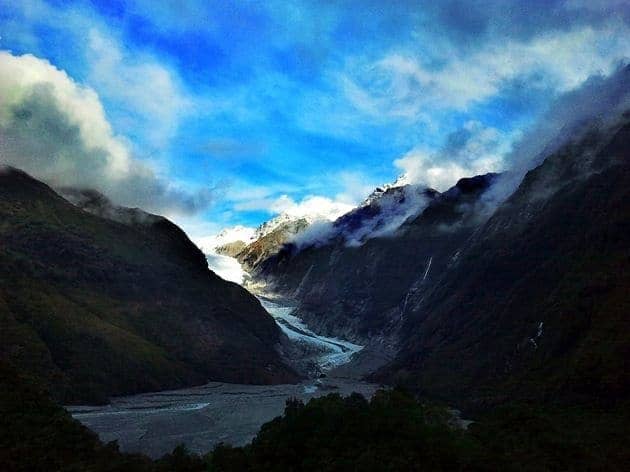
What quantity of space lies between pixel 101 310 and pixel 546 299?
103 metres

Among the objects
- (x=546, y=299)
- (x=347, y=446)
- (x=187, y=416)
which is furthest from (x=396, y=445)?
(x=546, y=299)

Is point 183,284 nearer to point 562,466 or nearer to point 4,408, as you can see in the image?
point 4,408

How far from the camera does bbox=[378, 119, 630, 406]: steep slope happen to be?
93312 millimetres

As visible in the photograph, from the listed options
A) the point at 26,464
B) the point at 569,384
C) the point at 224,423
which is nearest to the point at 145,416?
the point at 224,423

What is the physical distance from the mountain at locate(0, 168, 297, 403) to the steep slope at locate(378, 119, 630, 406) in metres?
52.3

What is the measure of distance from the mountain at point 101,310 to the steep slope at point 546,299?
5231 centimetres

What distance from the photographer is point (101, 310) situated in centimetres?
14588

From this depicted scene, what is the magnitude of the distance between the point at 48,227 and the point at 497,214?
135790mm

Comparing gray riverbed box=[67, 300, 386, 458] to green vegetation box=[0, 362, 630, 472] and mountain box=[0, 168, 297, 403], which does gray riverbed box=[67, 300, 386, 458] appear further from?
green vegetation box=[0, 362, 630, 472]

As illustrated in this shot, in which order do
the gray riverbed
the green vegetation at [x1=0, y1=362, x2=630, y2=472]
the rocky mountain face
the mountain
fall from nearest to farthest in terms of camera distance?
the green vegetation at [x1=0, y1=362, x2=630, y2=472]
the gray riverbed
the rocky mountain face
the mountain

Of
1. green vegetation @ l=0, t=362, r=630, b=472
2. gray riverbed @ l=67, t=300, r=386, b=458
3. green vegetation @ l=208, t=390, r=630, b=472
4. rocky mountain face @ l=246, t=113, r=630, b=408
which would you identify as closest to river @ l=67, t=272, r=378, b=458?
gray riverbed @ l=67, t=300, r=386, b=458

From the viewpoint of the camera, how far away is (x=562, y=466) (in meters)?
47.7

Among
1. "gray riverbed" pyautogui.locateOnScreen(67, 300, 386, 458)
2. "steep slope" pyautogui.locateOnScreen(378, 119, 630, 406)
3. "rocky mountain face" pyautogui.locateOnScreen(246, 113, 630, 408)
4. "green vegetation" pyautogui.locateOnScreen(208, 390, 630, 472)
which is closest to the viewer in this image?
"green vegetation" pyautogui.locateOnScreen(208, 390, 630, 472)

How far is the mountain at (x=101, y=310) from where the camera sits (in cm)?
11656
